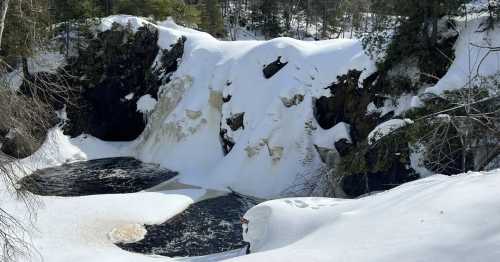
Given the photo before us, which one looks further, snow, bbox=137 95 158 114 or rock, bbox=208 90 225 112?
snow, bbox=137 95 158 114

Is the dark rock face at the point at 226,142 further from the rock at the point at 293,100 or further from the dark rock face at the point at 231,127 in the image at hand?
the rock at the point at 293,100

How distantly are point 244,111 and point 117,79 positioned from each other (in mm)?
9098

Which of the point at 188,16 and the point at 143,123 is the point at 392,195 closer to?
the point at 143,123

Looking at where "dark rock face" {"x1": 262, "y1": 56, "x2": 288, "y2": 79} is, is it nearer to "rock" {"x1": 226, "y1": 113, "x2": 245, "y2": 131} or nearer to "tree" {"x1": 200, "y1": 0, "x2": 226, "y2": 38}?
"rock" {"x1": 226, "y1": 113, "x2": 245, "y2": 131}

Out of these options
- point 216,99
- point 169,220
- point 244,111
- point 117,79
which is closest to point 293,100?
point 244,111

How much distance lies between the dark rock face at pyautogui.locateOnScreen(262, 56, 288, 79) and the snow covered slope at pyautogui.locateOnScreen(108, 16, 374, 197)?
0.60 feet

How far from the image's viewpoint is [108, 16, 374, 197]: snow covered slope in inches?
725

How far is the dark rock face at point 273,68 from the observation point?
2069 cm

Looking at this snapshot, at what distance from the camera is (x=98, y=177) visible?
20.1 meters

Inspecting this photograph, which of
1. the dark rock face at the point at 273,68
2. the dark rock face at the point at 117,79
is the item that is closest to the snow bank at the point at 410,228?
the dark rock face at the point at 273,68

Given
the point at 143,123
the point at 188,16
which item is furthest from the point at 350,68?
the point at 188,16

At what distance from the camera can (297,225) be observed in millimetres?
6957

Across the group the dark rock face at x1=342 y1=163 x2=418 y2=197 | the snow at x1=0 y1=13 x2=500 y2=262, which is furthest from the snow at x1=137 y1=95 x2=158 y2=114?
the dark rock face at x1=342 y1=163 x2=418 y2=197

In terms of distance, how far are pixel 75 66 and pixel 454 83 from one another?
66.7 feet
